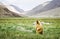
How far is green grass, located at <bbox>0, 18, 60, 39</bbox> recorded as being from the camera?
134 inches

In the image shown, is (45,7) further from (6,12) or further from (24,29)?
(6,12)

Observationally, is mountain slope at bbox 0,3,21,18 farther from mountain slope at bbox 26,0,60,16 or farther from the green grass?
mountain slope at bbox 26,0,60,16

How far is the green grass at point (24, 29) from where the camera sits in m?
3.41

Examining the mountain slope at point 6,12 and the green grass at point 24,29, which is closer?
the green grass at point 24,29

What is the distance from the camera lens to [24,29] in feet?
11.6

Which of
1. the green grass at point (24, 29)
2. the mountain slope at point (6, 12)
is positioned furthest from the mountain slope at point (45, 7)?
the mountain slope at point (6, 12)

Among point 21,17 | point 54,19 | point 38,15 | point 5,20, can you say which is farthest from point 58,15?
point 5,20

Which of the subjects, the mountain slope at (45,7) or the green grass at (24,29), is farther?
the mountain slope at (45,7)

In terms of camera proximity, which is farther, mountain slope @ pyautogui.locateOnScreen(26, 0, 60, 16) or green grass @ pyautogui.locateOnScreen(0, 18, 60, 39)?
mountain slope @ pyautogui.locateOnScreen(26, 0, 60, 16)

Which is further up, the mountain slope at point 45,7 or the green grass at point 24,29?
the mountain slope at point 45,7

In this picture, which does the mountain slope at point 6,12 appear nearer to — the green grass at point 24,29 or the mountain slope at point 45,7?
the green grass at point 24,29

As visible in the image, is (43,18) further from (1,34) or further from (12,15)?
(1,34)

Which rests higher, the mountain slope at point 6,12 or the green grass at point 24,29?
the mountain slope at point 6,12

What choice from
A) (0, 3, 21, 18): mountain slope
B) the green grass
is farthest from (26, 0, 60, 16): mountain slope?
(0, 3, 21, 18): mountain slope
